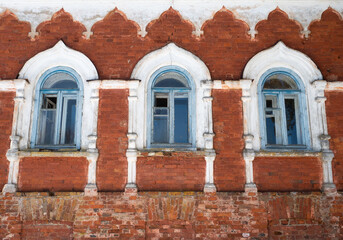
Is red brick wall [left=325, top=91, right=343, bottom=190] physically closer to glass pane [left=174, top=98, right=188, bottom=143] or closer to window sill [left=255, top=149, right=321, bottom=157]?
window sill [left=255, top=149, right=321, bottom=157]

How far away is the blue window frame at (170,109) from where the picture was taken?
6.15m

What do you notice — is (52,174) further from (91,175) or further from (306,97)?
(306,97)

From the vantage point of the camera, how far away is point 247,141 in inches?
235

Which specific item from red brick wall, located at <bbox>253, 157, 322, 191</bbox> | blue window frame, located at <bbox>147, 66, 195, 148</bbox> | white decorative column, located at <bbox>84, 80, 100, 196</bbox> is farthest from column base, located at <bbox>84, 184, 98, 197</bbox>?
red brick wall, located at <bbox>253, 157, 322, 191</bbox>

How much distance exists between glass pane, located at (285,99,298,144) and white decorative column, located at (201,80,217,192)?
1.57 meters

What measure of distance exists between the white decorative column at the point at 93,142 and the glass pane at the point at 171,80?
3.94ft

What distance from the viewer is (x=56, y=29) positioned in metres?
6.58

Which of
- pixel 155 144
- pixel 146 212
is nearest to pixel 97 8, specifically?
pixel 155 144

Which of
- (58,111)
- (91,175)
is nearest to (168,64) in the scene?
(58,111)

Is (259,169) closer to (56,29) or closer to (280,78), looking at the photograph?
(280,78)

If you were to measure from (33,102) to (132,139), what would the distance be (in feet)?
6.94

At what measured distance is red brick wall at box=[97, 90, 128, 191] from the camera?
5.83 m

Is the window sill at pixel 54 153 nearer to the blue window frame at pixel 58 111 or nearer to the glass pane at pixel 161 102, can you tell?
the blue window frame at pixel 58 111

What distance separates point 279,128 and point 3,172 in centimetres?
525
